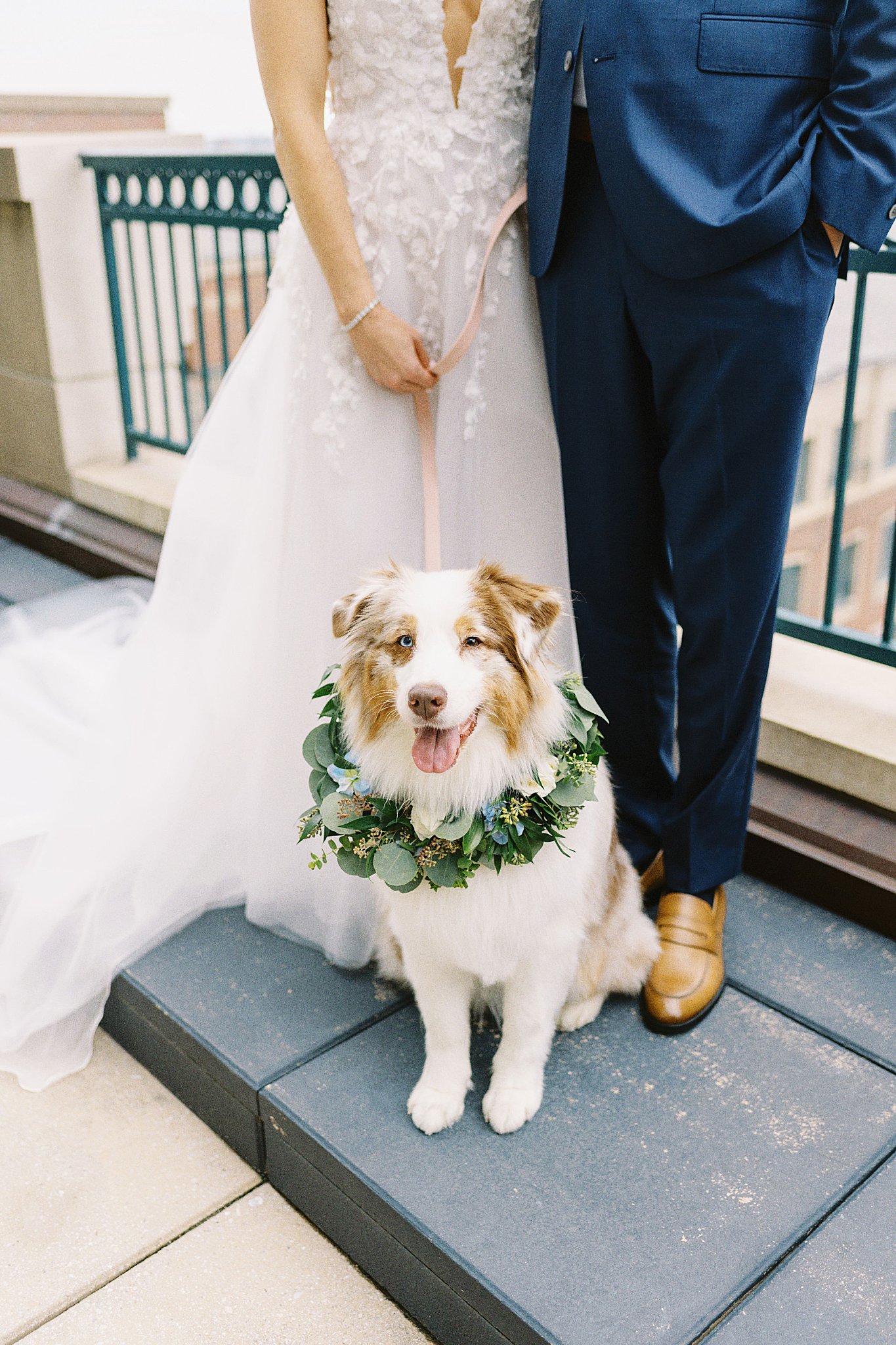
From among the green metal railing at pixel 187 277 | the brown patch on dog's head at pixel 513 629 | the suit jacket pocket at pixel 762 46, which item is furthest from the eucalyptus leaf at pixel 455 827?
the green metal railing at pixel 187 277

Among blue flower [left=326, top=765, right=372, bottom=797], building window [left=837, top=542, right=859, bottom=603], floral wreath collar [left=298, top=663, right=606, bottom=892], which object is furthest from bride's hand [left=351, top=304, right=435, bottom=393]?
building window [left=837, top=542, right=859, bottom=603]

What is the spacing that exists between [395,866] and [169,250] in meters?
3.03

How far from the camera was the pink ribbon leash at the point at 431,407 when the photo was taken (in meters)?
1.72

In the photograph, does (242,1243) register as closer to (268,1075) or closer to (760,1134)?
(268,1075)

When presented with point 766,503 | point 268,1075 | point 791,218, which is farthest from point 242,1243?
point 791,218

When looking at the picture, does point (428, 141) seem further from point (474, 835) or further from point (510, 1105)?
point (510, 1105)

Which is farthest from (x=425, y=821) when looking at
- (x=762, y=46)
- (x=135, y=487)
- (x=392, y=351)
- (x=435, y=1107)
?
(x=135, y=487)

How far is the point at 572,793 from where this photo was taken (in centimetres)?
153

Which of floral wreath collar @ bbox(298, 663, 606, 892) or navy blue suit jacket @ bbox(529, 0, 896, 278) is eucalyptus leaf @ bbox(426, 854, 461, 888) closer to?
floral wreath collar @ bbox(298, 663, 606, 892)

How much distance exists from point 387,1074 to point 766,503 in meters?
1.11

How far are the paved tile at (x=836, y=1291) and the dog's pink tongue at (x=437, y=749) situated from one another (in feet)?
2.62

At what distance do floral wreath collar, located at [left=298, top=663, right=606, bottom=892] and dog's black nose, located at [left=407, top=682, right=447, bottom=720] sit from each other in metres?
0.24

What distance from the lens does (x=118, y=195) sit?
386cm

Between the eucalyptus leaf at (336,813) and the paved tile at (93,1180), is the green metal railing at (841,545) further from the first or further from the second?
the paved tile at (93,1180)
